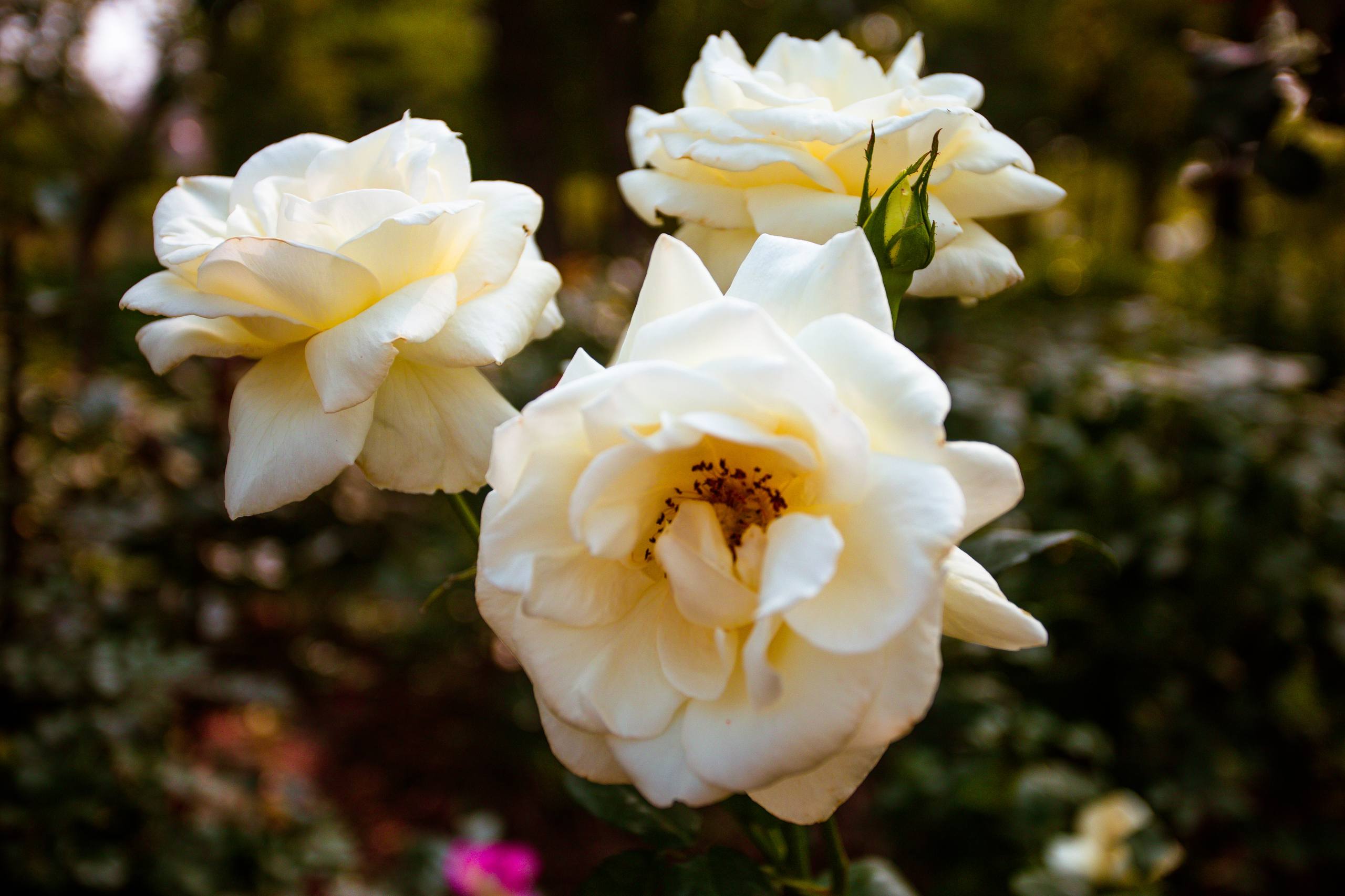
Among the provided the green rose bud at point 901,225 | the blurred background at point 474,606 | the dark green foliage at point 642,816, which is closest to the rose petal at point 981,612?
the green rose bud at point 901,225

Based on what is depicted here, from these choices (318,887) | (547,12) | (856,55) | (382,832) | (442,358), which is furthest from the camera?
(547,12)

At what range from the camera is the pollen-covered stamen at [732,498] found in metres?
0.41

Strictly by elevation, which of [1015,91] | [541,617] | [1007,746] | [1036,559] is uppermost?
[541,617]

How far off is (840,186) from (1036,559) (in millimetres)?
1159

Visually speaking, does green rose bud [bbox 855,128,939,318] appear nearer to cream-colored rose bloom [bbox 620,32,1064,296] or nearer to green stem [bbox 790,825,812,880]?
cream-colored rose bloom [bbox 620,32,1064,296]

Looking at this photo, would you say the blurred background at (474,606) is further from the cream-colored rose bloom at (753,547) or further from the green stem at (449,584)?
the cream-colored rose bloom at (753,547)

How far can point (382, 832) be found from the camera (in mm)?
2150

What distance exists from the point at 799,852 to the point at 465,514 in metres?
Result: 0.27

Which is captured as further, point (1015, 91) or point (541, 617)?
point (1015, 91)

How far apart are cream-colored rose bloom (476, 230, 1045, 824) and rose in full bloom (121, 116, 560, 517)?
9 cm

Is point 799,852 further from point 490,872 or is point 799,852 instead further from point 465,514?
point 490,872

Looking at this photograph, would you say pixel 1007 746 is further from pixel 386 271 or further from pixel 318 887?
pixel 318 887

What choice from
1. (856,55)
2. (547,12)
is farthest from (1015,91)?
(856,55)

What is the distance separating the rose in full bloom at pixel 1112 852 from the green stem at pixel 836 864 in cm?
71
